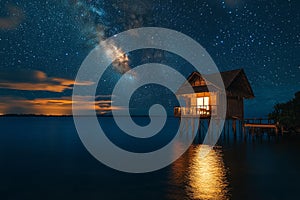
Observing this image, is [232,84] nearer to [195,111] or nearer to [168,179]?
[195,111]

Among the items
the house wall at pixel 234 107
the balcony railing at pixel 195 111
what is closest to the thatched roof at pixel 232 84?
the house wall at pixel 234 107

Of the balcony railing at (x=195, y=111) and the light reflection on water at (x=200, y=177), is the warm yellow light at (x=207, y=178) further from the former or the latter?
the balcony railing at (x=195, y=111)

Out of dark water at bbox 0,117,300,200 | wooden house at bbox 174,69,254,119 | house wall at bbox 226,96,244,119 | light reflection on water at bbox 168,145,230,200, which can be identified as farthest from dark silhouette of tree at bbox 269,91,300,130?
light reflection on water at bbox 168,145,230,200

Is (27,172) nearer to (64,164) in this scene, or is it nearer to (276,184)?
(64,164)

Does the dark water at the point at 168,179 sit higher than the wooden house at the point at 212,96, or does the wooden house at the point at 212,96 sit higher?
the wooden house at the point at 212,96

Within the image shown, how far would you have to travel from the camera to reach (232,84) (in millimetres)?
29531

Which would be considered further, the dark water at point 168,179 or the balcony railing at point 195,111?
the balcony railing at point 195,111

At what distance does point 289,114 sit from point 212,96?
10.8 meters

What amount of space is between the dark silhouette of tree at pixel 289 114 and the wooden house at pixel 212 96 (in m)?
4.79

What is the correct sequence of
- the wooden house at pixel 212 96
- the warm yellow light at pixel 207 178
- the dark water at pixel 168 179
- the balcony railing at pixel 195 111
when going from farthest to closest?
1. the wooden house at pixel 212 96
2. the balcony railing at pixel 195 111
3. the dark water at pixel 168 179
4. the warm yellow light at pixel 207 178

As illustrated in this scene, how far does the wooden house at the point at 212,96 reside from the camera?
93.1 ft

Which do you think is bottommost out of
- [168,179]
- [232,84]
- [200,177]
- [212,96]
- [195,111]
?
[168,179]

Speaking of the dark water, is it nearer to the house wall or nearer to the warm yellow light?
the warm yellow light

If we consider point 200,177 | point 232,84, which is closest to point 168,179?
point 200,177
